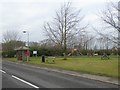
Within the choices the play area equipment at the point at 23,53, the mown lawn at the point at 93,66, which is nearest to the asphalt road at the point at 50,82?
the mown lawn at the point at 93,66

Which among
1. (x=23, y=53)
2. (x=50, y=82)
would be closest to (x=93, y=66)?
(x=50, y=82)

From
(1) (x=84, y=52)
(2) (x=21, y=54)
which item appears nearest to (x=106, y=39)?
(2) (x=21, y=54)

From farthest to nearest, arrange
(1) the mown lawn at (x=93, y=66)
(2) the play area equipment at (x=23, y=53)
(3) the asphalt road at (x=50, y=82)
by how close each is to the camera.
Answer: (2) the play area equipment at (x=23, y=53)
(1) the mown lawn at (x=93, y=66)
(3) the asphalt road at (x=50, y=82)

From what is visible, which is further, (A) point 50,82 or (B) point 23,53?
(B) point 23,53

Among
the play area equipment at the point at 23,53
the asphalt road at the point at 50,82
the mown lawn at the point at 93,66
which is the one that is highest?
the play area equipment at the point at 23,53

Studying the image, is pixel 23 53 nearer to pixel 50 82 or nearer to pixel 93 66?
pixel 93 66

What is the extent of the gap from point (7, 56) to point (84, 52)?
69.5 ft

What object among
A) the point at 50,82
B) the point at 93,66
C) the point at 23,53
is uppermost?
the point at 23,53

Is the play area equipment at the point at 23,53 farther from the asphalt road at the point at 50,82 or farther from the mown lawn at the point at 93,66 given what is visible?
the asphalt road at the point at 50,82

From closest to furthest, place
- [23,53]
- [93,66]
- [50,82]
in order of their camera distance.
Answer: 1. [50,82]
2. [93,66]
3. [23,53]

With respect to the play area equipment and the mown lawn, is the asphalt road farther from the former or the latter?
the play area equipment

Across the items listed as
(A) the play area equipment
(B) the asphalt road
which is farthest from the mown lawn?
(A) the play area equipment

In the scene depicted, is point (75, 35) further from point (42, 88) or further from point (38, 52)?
point (42, 88)

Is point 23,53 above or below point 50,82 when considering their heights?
above
